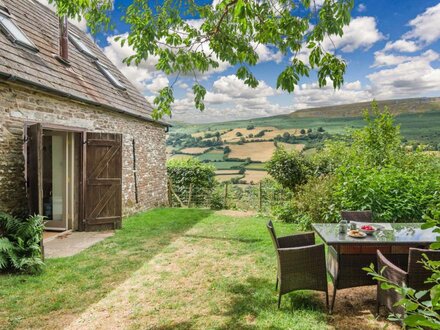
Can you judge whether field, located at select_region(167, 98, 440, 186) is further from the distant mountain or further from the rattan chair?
the rattan chair

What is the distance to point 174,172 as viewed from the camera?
1410 centimetres

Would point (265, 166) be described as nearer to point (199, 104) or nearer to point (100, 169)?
point (100, 169)

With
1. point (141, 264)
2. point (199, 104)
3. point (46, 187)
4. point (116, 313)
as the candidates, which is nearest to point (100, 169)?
point (46, 187)

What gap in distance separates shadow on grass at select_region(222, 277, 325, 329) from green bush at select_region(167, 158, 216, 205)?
9090mm

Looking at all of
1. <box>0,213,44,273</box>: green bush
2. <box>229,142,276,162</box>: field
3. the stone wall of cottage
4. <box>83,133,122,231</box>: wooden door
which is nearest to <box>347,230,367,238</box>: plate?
<box>0,213,44,273</box>: green bush

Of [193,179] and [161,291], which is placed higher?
[193,179]

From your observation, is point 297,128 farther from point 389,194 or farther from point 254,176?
point 389,194

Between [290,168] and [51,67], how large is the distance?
8.14m

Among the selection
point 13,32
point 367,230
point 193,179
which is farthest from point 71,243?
point 193,179

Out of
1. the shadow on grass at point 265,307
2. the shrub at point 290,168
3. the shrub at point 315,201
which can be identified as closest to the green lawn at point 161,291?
the shadow on grass at point 265,307

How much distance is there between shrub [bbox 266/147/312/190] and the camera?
448 inches

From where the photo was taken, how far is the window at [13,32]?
6734 millimetres

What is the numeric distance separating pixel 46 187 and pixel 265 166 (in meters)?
7.36

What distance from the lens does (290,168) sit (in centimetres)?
1144
